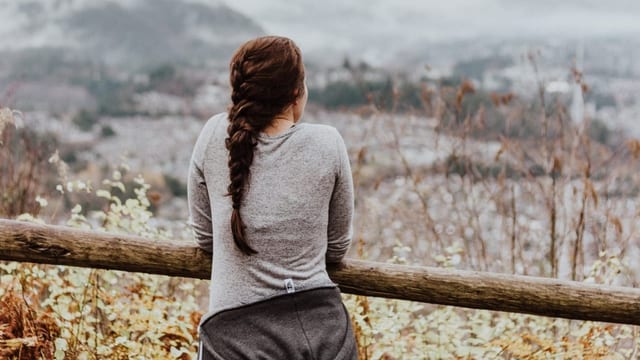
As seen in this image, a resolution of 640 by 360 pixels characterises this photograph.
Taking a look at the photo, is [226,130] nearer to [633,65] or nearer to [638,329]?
[638,329]

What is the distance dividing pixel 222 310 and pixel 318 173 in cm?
50

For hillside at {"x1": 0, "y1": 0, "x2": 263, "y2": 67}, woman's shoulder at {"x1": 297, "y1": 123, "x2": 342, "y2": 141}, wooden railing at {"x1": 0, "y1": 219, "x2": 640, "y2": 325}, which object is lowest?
hillside at {"x1": 0, "y1": 0, "x2": 263, "y2": 67}

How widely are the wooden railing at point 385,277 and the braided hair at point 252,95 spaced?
2.37ft

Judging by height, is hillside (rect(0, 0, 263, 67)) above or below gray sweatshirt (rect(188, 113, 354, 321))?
below

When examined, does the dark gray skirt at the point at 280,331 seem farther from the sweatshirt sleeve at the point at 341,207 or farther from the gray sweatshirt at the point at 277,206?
the sweatshirt sleeve at the point at 341,207

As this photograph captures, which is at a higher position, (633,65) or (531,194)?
(531,194)

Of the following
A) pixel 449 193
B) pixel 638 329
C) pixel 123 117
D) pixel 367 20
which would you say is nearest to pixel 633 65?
pixel 449 193

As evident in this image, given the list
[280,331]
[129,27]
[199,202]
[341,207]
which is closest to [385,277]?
[341,207]

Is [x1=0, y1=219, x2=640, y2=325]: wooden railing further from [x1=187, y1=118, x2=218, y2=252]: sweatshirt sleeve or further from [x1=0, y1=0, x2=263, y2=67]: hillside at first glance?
[x1=0, y1=0, x2=263, y2=67]: hillside

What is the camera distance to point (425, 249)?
6.19 metres

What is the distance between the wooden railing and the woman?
56 cm

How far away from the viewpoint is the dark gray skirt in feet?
7.45

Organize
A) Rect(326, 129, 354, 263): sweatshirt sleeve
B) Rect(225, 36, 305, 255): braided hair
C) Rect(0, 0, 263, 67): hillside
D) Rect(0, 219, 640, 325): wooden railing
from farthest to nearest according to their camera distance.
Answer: Rect(0, 0, 263, 67): hillside, Rect(0, 219, 640, 325): wooden railing, Rect(326, 129, 354, 263): sweatshirt sleeve, Rect(225, 36, 305, 255): braided hair

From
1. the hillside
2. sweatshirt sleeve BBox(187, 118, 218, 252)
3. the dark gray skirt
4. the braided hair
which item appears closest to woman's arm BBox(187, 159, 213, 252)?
sweatshirt sleeve BBox(187, 118, 218, 252)
